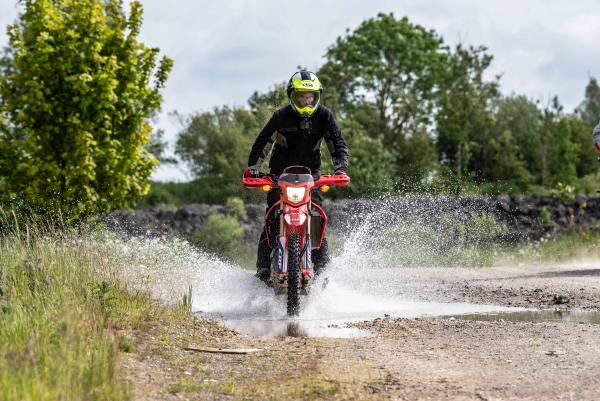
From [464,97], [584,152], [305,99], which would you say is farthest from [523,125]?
[305,99]

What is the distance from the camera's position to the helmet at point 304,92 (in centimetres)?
936

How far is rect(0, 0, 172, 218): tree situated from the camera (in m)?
16.8

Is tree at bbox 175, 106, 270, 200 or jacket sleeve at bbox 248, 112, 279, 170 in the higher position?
tree at bbox 175, 106, 270, 200

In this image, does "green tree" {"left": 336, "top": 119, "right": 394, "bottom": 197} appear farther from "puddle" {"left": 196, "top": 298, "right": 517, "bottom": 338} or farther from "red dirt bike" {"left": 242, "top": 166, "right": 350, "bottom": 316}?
"red dirt bike" {"left": 242, "top": 166, "right": 350, "bottom": 316}

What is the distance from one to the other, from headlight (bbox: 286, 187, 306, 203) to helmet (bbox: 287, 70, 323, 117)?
37.3 inches

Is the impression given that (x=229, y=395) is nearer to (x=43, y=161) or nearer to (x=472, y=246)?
(x=43, y=161)

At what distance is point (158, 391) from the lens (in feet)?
17.8

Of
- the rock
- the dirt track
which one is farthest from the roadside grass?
the rock

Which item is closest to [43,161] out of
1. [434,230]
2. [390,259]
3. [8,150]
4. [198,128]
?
[8,150]

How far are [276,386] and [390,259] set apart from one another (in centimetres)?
1221

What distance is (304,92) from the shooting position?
9414 millimetres

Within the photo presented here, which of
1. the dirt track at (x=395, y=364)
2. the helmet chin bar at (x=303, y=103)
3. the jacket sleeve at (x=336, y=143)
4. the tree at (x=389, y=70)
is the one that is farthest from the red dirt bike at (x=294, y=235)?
the tree at (x=389, y=70)

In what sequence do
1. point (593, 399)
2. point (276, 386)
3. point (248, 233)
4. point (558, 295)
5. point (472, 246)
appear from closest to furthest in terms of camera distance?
1. point (593, 399)
2. point (276, 386)
3. point (558, 295)
4. point (472, 246)
5. point (248, 233)

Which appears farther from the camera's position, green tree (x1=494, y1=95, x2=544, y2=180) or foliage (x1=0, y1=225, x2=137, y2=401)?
green tree (x1=494, y1=95, x2=544, y2=180)
